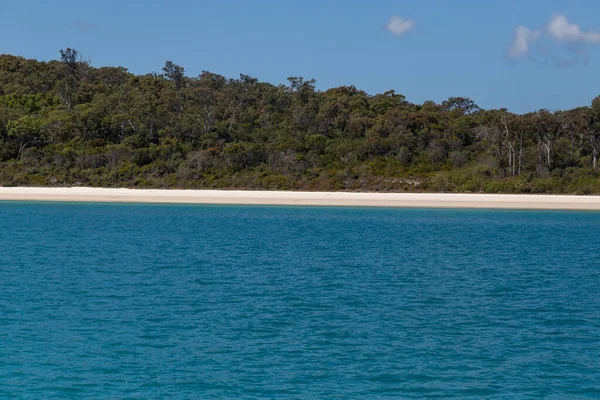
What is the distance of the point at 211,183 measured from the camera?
208ft

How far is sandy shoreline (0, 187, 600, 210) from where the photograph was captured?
2046 inches

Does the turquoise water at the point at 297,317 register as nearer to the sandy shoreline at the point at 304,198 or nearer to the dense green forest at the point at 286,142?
the sandy shoreline at the point at 304,198

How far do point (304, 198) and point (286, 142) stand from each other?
600 inches

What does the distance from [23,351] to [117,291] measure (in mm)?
6010

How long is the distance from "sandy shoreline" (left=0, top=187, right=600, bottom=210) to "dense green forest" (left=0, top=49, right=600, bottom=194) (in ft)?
12.0

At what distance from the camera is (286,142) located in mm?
69938

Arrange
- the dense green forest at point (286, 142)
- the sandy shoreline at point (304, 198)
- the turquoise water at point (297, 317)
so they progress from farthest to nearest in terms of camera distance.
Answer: the dense green forest at point (286, 142), the sandy shoreline at point (304, 198), the turquoise water at point (297, 317)

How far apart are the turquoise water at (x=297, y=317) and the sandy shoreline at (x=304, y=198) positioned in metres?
19.2

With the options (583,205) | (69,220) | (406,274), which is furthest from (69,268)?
(583,205)

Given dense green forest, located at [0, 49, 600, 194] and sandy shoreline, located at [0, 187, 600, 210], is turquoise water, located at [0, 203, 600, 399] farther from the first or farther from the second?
dense green forest, located at [0, 49, 600, 194]

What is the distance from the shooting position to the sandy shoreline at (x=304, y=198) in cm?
5197

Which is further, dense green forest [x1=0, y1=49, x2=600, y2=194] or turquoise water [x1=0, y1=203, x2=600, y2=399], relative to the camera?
dense green forest [x1=0, y1=49, x2=600, y2=194]

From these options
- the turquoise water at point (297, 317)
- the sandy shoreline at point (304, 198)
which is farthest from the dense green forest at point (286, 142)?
the turquoise water at point (297, 317)

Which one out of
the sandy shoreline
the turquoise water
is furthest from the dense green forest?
the turquoise water
